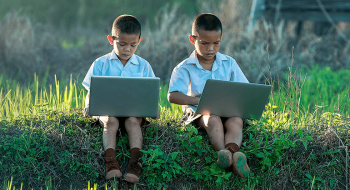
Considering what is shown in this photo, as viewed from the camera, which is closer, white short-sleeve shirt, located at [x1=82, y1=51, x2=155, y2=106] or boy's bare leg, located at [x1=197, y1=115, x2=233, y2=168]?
boy's bare leg, located at [x1=197, y1=115, x2=233, y2=168]

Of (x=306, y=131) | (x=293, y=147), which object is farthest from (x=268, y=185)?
(x=306, y=131)

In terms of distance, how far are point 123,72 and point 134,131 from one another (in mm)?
609

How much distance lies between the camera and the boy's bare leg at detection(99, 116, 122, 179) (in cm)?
339

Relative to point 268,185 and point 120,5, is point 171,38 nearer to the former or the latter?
point 268,185

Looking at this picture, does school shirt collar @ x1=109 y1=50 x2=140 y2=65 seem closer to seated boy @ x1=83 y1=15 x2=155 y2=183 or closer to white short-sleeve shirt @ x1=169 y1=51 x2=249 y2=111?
seated boy @ x1=83 y1=15 x2=155 y2=183

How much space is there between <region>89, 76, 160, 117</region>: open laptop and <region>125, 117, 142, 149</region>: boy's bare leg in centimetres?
17

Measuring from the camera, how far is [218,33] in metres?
3.87

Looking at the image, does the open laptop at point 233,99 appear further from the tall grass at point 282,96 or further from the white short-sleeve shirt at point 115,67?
the white short-sleeve shirt at point 115,67

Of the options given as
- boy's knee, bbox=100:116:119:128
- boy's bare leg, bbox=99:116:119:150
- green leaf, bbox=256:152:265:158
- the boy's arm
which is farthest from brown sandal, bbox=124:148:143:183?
green leaf, bbox=256:152:265:158

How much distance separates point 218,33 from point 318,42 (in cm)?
593

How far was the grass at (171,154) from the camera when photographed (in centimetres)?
351

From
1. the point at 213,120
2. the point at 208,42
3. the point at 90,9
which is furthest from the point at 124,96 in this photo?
the point at 90,9

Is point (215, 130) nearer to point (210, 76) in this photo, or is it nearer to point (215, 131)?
point (215, 131)

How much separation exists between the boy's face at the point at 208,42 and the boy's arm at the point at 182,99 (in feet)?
1.33
